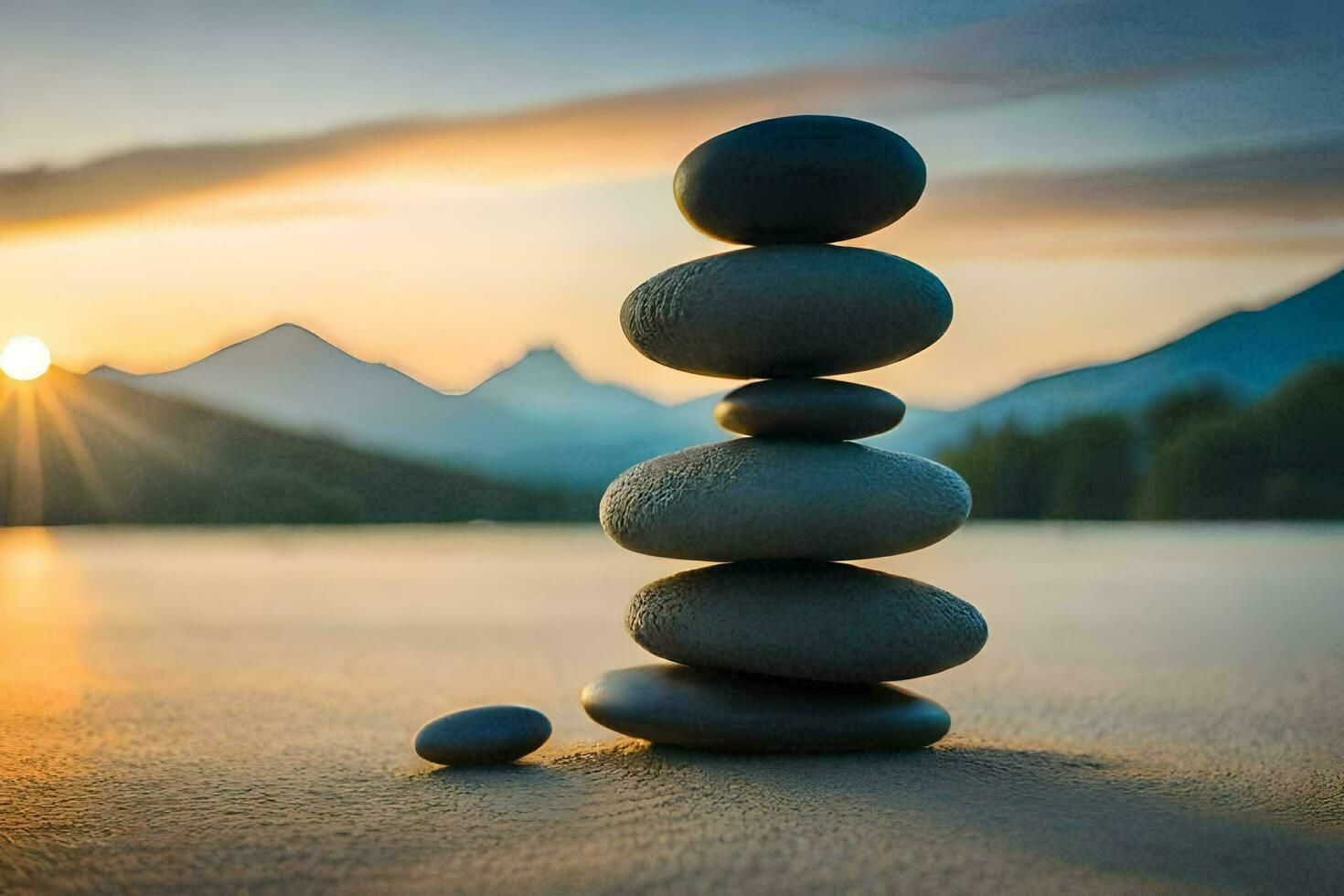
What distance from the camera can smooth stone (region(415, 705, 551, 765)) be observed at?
558cm

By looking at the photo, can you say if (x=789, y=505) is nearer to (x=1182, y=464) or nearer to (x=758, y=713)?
(x=758, y=713)

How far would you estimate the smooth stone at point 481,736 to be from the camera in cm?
558

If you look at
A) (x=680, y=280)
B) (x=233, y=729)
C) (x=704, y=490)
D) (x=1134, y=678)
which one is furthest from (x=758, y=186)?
(x=1134, y=678)

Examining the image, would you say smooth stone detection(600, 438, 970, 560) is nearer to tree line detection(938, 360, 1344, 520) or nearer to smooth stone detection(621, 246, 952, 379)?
smooth stone detection(621, 246, 952, 379)

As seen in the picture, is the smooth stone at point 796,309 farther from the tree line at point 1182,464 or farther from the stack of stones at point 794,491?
the tree line at point 1182,464

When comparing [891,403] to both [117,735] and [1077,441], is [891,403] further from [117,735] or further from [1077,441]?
[1077,441]

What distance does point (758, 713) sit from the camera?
5.55 metres

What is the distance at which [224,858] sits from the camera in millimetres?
4027

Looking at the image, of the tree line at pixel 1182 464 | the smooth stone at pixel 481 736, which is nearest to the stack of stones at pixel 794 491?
the smooth stone at pixel 481 736

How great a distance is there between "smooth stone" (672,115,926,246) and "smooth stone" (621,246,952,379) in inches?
7.2

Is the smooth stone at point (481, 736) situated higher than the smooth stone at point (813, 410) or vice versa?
the smooth stone at point (813, 410)

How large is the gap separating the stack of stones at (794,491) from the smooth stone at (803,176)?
1 centimetres

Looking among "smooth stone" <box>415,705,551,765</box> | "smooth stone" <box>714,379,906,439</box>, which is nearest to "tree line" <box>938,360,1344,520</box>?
"smooth stone" <box>714,379,906,439</box>

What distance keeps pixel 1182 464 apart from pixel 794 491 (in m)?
28.3
